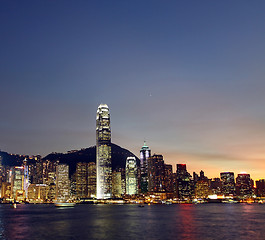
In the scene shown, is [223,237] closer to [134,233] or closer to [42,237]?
[134,233]

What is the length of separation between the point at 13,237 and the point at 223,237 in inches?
1812

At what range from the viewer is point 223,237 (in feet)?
239

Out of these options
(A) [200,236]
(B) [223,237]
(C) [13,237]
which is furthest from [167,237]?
(C) [13,237]

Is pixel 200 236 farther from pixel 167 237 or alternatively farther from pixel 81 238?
pixel 81 238

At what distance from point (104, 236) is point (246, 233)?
111ft

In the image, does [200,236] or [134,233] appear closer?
[200,236]

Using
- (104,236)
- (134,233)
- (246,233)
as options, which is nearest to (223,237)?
(246,233)

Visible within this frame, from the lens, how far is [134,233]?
8125cm

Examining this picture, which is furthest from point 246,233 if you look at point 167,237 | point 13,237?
point 13,237

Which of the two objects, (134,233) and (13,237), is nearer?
(13,237)

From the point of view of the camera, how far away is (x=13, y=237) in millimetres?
74812

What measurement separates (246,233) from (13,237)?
53.8 meters

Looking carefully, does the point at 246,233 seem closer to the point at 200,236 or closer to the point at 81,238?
the point at 200,236

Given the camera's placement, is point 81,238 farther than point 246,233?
No
